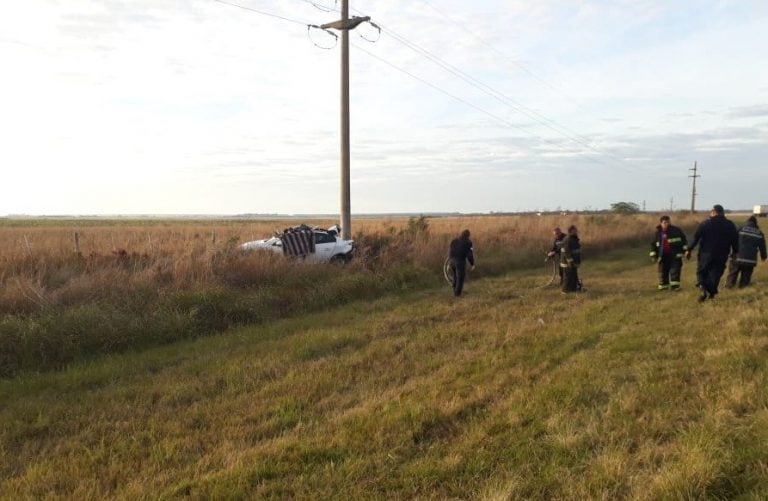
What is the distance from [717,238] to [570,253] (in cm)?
322

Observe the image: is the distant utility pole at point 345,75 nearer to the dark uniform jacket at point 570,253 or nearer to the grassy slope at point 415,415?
the dark uniform jacket at point 570,253

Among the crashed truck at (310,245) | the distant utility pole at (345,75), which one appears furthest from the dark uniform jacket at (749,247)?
the distant utility pole at (345,75)

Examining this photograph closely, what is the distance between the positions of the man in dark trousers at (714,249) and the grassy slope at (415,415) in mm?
1872

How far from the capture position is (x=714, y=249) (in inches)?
435

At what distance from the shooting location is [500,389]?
19.4 ft

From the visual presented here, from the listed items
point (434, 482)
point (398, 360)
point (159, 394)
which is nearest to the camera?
point (434, 482)

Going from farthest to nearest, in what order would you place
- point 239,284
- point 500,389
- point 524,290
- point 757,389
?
point 524,290
point 239,284
point 500,389
point 757,389

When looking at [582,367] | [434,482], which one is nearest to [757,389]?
[582,367]

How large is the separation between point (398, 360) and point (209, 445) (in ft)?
10.4

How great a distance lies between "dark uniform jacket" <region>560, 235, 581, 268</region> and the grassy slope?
4.07m

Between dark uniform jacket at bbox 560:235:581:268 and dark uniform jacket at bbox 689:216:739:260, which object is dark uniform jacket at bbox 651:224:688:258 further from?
dark uniform jacket at bbox 560:235:581:268

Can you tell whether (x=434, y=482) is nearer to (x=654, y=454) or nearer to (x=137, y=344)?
(x=654, y=454)

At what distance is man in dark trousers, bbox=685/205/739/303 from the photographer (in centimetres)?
1105

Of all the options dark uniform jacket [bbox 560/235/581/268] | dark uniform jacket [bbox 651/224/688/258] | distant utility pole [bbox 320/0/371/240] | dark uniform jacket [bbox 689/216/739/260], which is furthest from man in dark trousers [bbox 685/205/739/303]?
distant utility pole [bbox 320/0/371/240]
